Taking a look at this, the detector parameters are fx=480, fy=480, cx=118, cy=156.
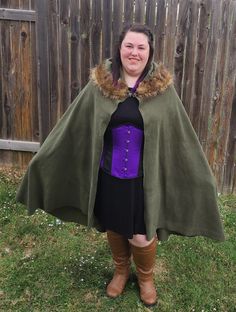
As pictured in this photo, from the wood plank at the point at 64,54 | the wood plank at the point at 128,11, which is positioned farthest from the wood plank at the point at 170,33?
the wood plank at the point at 64,54

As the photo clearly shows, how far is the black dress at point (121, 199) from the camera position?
3150mm

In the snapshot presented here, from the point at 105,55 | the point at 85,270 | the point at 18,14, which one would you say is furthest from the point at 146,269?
the point at 18,14

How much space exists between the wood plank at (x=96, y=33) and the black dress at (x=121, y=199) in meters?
1.86

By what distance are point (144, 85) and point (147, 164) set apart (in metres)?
0.52

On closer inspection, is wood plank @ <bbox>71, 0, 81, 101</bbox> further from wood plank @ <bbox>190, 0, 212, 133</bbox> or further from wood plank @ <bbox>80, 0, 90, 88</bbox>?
wood plank @ <bbox>190, 0, 212, 133</bbox>

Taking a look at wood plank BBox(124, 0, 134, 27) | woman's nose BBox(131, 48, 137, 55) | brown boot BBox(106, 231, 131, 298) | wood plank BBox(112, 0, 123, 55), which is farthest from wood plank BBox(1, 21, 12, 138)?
woman's nose BBox(131, 48, 137, 55)

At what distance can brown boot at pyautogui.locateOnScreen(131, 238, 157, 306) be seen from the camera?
3.49m

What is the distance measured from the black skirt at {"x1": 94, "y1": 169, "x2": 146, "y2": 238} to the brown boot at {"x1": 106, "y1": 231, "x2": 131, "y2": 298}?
11.3 inches

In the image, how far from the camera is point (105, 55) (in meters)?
4.85

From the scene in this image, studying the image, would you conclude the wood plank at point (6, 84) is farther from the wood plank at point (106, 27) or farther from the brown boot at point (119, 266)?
the brown boot at point (119, 266)

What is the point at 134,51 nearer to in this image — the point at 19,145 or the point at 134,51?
the point at 134,51

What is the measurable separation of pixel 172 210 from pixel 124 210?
0.41 metres

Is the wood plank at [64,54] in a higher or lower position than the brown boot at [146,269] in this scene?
higher

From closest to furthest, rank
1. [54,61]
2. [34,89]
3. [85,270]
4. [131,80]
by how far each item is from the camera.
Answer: [131,80] < [85,270] < [54,61] < [34,89]
